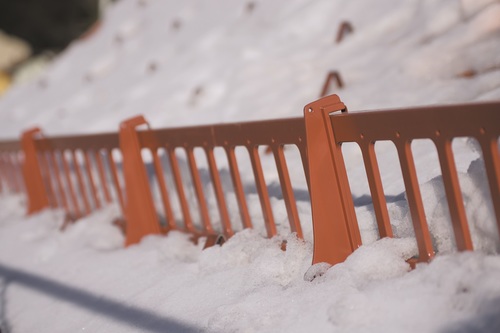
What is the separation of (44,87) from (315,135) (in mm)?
9151

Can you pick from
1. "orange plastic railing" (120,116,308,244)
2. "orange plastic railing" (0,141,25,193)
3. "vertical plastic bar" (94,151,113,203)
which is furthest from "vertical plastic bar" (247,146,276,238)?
"orange plastic railing" (0,141,25,193)

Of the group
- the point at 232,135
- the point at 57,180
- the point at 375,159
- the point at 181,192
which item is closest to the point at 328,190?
the point at 375,159

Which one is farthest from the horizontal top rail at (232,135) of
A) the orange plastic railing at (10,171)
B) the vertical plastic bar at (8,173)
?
A: the vertical plastic bar at (8,173)

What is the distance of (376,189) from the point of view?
2672 mm

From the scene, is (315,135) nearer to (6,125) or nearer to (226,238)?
(226,238)

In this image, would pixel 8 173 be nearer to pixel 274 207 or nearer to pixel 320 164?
pixel 274 207

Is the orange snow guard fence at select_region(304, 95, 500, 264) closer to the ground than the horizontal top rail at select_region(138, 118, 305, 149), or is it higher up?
closer to the ground

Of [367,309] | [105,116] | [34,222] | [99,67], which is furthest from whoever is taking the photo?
[99,67]

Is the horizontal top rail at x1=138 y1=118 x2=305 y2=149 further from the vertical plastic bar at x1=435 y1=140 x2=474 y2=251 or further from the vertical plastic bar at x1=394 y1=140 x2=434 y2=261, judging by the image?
the vertical plastic bar at x1=435 y1=140 x2=474 y2=251

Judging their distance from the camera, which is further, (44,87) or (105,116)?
(44,87)

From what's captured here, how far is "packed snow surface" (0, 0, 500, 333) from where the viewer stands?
241 centimetres

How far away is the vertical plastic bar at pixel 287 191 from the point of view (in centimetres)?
306

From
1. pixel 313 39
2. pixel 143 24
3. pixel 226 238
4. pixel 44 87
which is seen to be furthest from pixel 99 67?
pixel 226 238

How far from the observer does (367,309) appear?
2354 millimetres
